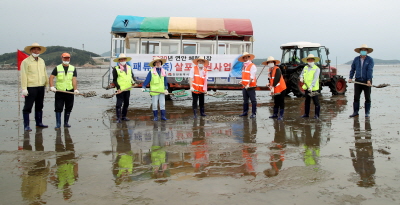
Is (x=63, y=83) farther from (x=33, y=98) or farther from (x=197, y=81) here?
(x=197, y=81)

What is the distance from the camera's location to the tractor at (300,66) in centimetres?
1546

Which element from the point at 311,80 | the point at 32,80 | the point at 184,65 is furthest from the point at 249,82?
the point at 32,80

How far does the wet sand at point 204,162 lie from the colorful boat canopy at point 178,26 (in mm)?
5076

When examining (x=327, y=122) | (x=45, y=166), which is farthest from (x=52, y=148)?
(x=327, y=122)

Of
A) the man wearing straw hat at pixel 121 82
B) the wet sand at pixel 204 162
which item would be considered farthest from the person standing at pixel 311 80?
the man wearing straw hat at pixel 121 82

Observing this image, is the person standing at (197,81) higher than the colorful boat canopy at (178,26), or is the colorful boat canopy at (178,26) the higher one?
the colorful boat canopy at (178,26)

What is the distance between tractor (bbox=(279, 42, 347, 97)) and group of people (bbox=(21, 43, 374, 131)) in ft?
17.4

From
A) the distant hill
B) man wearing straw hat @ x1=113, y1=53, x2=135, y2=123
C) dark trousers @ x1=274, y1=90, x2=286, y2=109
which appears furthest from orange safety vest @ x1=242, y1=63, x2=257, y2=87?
the distant hill

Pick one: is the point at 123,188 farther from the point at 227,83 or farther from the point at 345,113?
the point at 227,83

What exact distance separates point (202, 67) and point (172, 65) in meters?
3.37

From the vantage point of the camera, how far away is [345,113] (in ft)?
35.1

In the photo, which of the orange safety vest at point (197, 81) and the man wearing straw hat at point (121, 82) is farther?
the orange safety vest at point (197, 81)

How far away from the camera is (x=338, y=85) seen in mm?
17047

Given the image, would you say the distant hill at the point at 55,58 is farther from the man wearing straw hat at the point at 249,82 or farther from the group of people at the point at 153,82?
the man wearing straw hat at the point at 249,82
